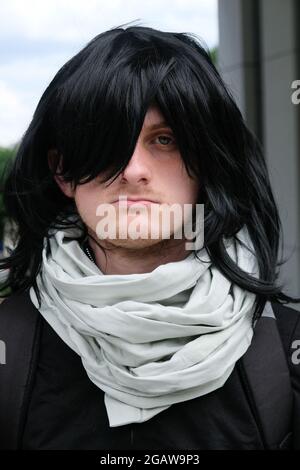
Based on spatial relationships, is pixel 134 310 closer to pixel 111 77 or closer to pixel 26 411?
pixel 26 411

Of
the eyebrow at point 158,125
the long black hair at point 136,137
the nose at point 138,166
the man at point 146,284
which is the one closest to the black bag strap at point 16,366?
the man at point 146,284

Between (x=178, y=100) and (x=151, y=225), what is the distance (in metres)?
0.29

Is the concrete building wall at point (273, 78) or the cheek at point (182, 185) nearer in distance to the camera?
the cheek at point (182, 185)

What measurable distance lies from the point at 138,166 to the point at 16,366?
55 cm

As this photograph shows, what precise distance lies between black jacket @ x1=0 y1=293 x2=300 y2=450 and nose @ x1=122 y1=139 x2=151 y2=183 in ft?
1.59

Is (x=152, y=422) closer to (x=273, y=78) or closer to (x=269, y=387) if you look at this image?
(x=269, y=387)

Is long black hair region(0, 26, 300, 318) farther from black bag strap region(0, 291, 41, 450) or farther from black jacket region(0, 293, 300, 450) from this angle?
black jacket region(0, 293, 300, 450)

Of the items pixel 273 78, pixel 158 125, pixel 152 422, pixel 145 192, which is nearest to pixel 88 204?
pixel 145 192

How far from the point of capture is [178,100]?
1301 mm

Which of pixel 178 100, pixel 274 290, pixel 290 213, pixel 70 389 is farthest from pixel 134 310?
pixel 290 213

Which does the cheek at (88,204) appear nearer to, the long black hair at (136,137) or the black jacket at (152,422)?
the long black hair at (136,137)

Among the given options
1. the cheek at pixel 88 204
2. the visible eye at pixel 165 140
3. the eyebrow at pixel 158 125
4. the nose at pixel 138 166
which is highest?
the eyebrow at pixel 158 125

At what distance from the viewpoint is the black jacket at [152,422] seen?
1312 millimetres

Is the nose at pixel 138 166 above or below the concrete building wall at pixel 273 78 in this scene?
below
